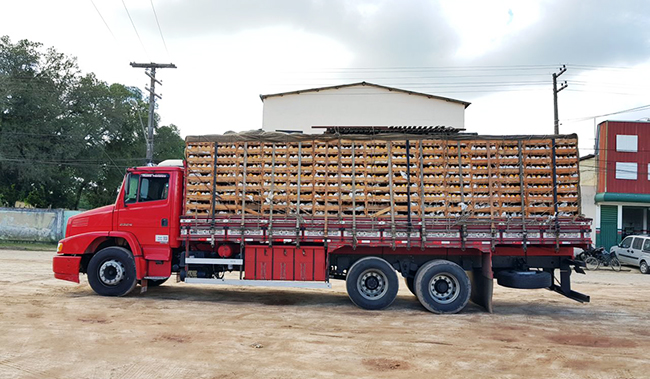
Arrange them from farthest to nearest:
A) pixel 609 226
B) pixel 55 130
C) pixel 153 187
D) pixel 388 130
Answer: pixel 55 130, pixel 609 226, pixel 388 130, pixel 153 187

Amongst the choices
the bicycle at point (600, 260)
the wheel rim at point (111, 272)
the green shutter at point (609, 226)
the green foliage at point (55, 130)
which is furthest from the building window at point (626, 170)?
the green foliage at point (55, 130)

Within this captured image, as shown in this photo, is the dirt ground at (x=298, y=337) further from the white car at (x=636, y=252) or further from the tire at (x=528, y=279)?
the white car at (x=636, y=252)

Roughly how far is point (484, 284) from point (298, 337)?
4545 mm

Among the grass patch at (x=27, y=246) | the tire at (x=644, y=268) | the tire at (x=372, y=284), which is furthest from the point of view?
the grass patch at (x=27, y=246)

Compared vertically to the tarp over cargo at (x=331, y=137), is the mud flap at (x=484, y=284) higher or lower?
lower

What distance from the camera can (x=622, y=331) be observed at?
26.1ft

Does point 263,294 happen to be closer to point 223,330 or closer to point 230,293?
point 230,293

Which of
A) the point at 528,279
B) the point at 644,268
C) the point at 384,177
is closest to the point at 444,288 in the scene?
the point at 528,279

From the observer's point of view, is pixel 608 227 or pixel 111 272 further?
pixel 608 227

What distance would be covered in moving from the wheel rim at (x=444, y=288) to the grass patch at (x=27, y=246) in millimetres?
22457

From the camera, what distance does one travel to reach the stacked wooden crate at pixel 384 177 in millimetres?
9070

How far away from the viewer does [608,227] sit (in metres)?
25.9

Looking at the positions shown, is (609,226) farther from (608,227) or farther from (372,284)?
(372,284)

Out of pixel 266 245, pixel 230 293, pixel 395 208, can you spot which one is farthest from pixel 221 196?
pixel 395 208
